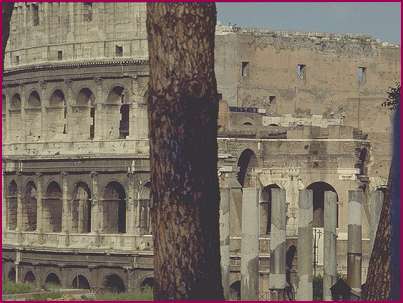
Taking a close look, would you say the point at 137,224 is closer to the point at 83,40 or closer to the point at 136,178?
the point at 136,178

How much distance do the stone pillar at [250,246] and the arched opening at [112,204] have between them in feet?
35.4

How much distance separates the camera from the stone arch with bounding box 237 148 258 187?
1636 inches

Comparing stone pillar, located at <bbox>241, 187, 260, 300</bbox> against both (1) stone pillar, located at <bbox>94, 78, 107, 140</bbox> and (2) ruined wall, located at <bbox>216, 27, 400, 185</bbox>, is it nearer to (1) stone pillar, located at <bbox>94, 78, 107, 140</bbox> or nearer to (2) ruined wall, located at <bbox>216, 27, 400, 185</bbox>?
(1) stone pillar, located at <bbox>94, 78, 107, 140</bbox>

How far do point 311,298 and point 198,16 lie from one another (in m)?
19.7

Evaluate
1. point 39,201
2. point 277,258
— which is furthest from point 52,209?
point 277,258

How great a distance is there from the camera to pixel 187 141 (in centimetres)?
1136

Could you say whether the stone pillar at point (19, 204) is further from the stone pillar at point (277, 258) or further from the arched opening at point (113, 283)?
the stone pillar at point (277, 258)

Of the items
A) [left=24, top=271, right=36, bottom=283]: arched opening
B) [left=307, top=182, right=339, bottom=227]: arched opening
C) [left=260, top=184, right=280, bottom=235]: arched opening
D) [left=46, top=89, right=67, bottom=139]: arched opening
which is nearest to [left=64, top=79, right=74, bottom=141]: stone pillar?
[left=46, top=89, right=67, bottom=139]: arched opening

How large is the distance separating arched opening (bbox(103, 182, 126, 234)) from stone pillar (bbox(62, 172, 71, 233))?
4.12 feet

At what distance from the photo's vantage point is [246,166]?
4188cm

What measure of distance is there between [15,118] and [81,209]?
14.1 ft

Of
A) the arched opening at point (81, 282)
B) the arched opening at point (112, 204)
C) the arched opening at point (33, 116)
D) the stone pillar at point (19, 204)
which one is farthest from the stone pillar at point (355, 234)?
the stone pillar at point (19, 204)

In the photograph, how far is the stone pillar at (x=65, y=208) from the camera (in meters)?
41.3

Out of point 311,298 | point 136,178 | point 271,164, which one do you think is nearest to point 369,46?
point 271,164
